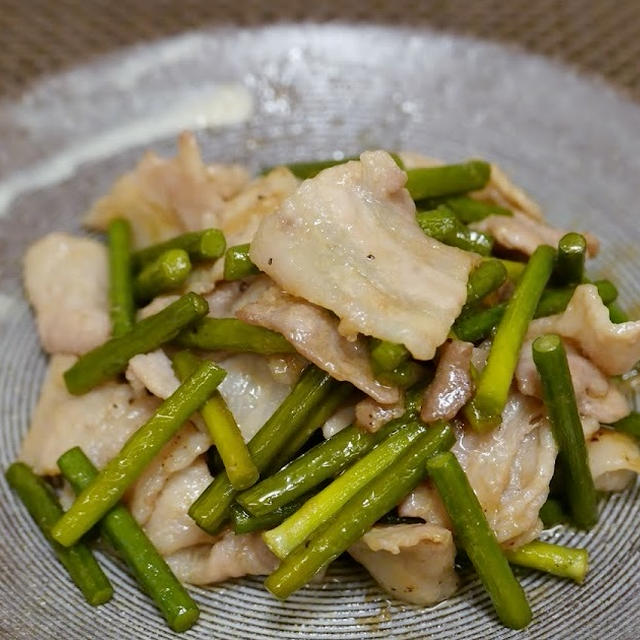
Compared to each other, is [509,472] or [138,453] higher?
[138,453]

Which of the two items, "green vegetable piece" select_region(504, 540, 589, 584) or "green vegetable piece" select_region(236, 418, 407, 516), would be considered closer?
"green vegetable piece" select_region(236, 418, 407, 516)

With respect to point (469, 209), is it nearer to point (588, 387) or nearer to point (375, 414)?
point (588, 387)

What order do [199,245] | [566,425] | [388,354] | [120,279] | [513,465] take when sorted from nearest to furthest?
[388,354]
[566,425]
[513,465]
[199,245]
[120,279]

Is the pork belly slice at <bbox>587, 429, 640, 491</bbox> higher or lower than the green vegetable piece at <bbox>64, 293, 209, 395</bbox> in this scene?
lower

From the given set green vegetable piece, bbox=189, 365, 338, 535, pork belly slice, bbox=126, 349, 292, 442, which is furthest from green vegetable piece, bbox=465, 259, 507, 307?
pork belly slice, bbox=126, 349, 292, 442

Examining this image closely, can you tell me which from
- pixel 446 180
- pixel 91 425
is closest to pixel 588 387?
pixel 446 180

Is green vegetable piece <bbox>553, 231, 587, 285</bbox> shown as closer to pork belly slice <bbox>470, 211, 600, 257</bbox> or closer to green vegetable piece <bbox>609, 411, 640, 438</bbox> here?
pork belly slice <bbox>470, 211, 600, 257</bbox>

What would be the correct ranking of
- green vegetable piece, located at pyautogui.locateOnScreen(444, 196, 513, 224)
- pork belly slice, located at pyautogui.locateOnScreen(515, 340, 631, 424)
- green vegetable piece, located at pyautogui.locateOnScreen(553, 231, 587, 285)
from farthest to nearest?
green vegetable piece, located at pyautogui.locateOnScreen(444, 196, 513, 224)
green vegetable piece, located at pyautogui.locateOnScreen(553, 231, 587, 285)
pork belly slice, located at pyautogui.locateOnScreen(515, 340, 631, 424)
